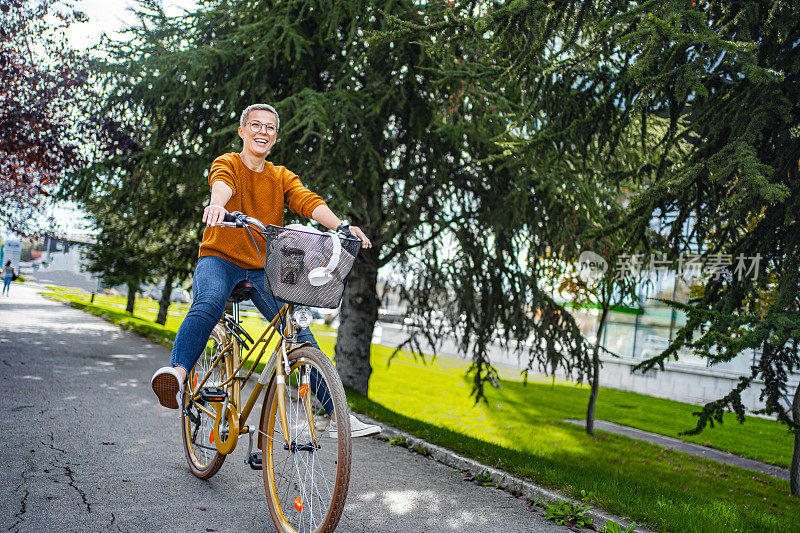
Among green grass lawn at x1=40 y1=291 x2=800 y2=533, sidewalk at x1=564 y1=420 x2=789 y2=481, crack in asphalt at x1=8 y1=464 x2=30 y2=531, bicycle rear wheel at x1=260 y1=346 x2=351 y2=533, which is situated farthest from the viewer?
sidewalk at x1=564 y1=420 x2=789 y2=481

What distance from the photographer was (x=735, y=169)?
4.21m

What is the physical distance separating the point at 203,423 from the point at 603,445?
24.9ft

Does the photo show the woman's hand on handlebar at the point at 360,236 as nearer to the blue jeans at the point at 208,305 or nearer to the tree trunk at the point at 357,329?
the blue jeans at the point at 208,305

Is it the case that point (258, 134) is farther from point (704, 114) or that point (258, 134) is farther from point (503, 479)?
point (704, 114)

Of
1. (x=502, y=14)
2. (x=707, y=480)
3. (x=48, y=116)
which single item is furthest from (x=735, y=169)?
(x=48, y=116)

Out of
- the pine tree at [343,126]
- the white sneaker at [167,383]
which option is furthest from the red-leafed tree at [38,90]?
the white sneaker at [167,383]

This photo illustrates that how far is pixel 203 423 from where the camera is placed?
3916 millimetres

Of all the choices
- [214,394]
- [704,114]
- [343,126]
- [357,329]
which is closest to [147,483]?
[214,394]

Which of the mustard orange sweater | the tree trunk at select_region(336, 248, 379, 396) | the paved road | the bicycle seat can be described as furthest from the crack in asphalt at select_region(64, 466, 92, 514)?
the tree trunk at select_region(336, 248, 379, 396)

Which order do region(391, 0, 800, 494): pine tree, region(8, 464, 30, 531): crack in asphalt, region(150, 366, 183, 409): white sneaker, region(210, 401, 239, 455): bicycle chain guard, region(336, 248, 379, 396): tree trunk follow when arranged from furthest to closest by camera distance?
region(336, 248, 379, 396): tree trunk < region(391, 0, 800, 494): pine tree < region(210, 401, 239, 455): bicycle chain guard < region(150, 366, 183, 409): white sneaker < region(8, 464, 30, 531): crack in asphalt

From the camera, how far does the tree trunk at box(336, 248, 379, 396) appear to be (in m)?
10.1

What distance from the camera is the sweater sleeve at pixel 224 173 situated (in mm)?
3406

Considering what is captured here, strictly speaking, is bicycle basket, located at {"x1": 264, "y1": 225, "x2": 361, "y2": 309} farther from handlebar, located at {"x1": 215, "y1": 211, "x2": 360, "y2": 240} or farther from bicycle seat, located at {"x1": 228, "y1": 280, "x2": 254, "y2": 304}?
bicycle seat, located at {"x1": 228, "y1": 280, "x2": 254, "y2": 304}

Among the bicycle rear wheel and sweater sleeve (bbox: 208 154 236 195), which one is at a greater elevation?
sweater sleeve (bbox: 208 154 236 195)
